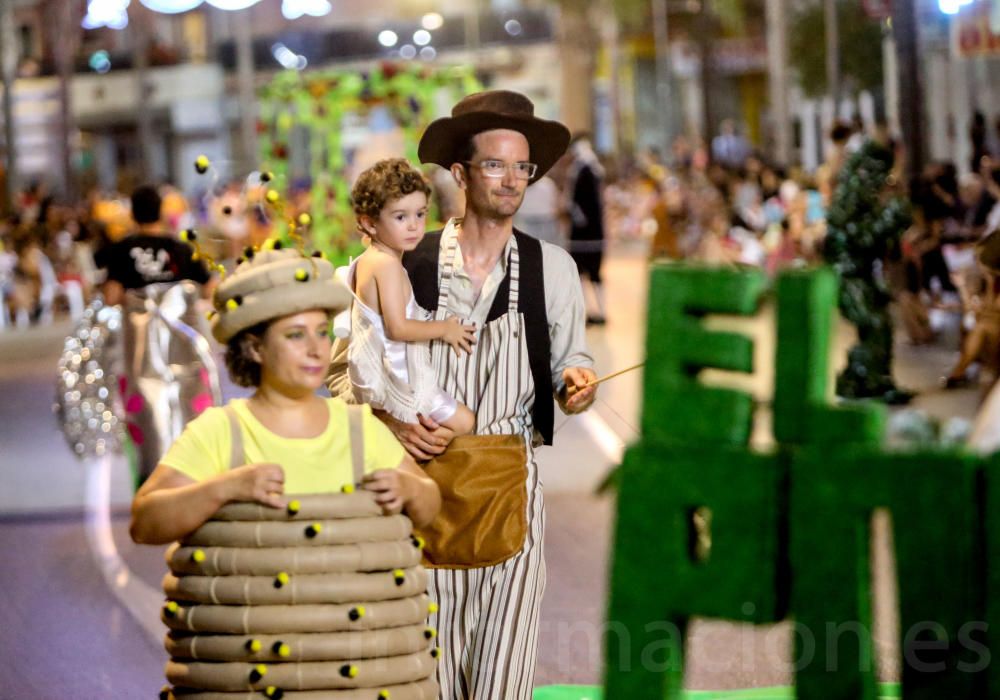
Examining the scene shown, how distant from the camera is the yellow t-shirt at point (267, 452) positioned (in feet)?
13.8

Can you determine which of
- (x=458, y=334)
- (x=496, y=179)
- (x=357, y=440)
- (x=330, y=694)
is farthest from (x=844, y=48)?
(x=330, y=694)

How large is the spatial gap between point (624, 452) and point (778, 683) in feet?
9.93

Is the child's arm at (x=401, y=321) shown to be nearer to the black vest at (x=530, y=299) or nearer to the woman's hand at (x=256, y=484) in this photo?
the black vest at (x=530, y=299)

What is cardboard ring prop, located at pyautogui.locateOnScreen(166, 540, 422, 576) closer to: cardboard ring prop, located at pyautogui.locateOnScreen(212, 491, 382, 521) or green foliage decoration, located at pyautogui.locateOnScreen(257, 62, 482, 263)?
cardboard ring prop, located at pyautogui.locateOnScreen(212, 491, 382, 521)

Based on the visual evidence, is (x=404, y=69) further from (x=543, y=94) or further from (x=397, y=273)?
(x=543, y=94)

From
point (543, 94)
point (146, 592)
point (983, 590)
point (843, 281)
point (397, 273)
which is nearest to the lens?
point (983, 590)

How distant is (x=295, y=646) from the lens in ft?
13.3

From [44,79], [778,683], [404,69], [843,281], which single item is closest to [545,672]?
[778,683]

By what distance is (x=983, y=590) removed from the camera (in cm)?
396

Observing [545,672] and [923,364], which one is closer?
[545,672]

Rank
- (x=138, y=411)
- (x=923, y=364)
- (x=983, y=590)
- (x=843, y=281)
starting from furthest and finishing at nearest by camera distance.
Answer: (x=923, y=364) < (x=843, y=281) < (x=138, y=411) < (x=983, y=590)

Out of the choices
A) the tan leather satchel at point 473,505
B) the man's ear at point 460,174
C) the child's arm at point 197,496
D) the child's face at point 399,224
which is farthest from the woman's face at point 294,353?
the man's ear at point 460,174

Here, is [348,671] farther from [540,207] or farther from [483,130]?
[540,207]

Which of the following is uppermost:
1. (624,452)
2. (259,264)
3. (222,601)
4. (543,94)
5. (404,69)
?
(543,94)
